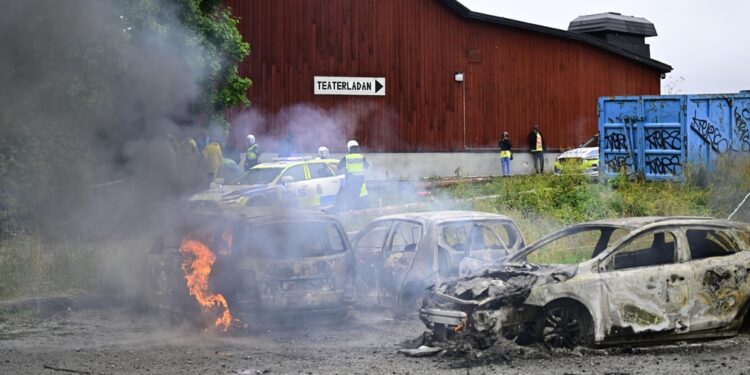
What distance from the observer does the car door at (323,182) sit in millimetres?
20359

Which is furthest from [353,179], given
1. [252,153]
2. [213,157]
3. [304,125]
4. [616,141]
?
[304,125]

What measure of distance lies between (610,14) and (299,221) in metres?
39.1

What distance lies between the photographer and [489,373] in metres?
8.20

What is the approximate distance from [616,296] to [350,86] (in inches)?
923

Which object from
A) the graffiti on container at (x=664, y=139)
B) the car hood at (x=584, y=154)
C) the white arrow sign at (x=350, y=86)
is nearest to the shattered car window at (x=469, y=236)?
the graffiti on container at (x=664, y=139)

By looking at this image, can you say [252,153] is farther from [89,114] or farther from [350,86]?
[350,86]

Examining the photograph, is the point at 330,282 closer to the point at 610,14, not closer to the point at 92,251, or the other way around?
the point at 92,251

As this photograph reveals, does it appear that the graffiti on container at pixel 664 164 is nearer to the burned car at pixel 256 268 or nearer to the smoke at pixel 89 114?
the smoke at pixel 89 114

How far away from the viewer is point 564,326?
901 centimetres

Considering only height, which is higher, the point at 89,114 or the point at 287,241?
the point at 89,114

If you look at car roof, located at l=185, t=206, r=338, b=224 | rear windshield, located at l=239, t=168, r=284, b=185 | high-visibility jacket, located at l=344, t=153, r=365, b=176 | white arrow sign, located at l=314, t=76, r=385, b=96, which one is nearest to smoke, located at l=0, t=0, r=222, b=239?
rear windshield, located at l=239, t=168, r=284, b=185

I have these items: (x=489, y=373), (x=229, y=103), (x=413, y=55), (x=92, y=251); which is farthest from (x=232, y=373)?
(x=413, y=55)

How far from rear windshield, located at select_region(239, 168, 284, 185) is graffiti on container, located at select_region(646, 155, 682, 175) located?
27.8ft

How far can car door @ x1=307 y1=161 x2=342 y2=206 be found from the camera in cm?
2036
